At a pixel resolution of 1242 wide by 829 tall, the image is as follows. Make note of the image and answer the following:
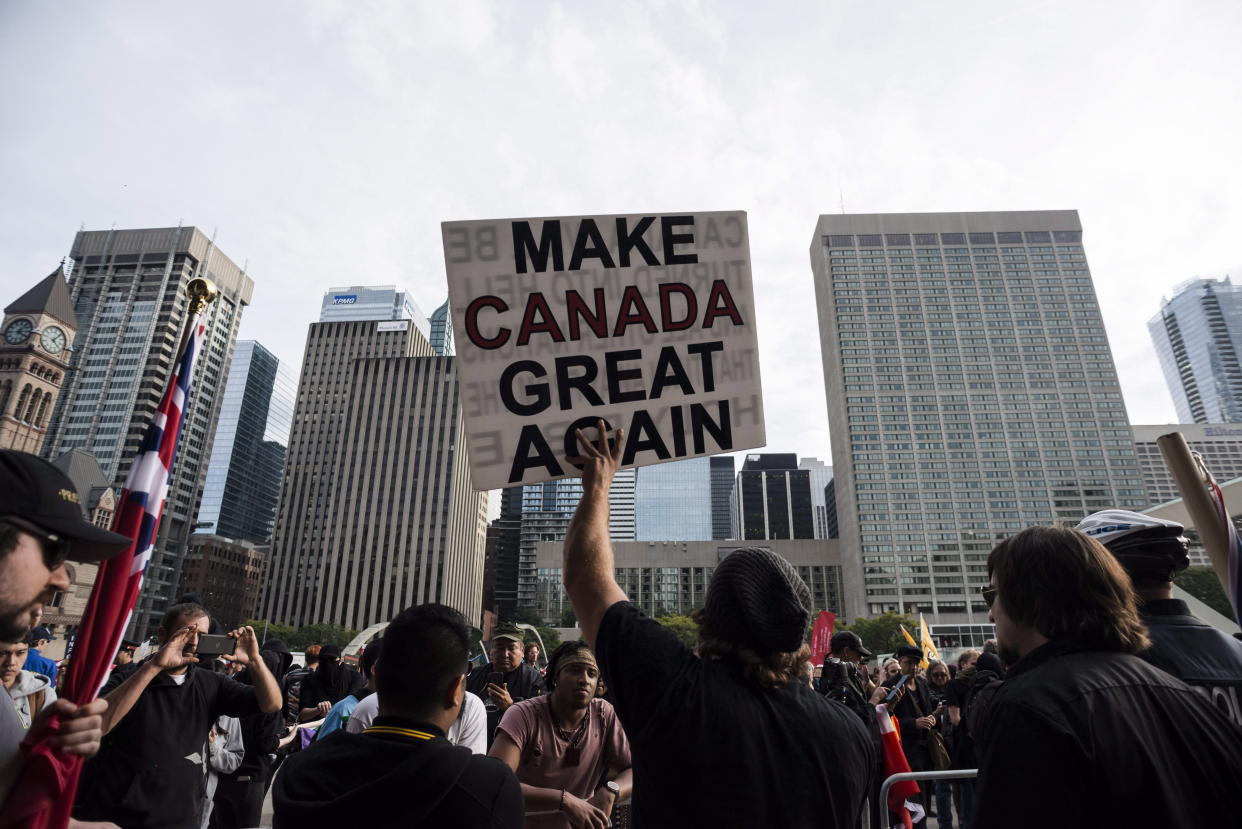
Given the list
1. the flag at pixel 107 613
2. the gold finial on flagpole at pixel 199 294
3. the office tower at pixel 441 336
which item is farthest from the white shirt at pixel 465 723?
the office tower at pixel 441 336

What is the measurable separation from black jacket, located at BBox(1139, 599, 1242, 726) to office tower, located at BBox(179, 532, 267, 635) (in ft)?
424

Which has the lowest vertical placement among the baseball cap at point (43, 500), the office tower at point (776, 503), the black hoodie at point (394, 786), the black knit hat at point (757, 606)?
the black hoodie at point (394, 786)

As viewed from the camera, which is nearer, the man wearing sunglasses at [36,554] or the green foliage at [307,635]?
the man wearing sunglasses at [36,554]

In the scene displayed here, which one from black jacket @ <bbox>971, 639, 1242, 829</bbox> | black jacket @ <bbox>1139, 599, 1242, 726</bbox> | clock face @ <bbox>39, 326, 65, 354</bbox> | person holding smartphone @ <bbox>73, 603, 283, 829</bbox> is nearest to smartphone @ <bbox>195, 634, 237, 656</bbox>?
person holding smartphone @ <bbox>73, 603, 283, 829</bbox>

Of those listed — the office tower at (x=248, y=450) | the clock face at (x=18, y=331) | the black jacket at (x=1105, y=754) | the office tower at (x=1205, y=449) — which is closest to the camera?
the black jacket at (x=1105, y=754)

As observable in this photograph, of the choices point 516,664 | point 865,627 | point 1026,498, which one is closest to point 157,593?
point 865,627

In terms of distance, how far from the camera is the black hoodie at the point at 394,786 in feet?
6.95

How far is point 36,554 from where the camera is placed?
187 centimetres

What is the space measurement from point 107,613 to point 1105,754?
3.12 metres

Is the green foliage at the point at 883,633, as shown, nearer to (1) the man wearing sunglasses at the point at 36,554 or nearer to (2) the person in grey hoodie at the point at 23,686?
(2) the person in grey hoodie at the point at 23,686

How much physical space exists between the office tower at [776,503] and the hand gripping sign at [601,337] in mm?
184260

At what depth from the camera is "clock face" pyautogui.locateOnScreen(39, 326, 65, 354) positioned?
87.7 m

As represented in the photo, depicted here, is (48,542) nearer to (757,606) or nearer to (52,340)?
(757,606)

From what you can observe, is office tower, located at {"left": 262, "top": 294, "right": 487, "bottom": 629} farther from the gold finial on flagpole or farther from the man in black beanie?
the man in black beanie
